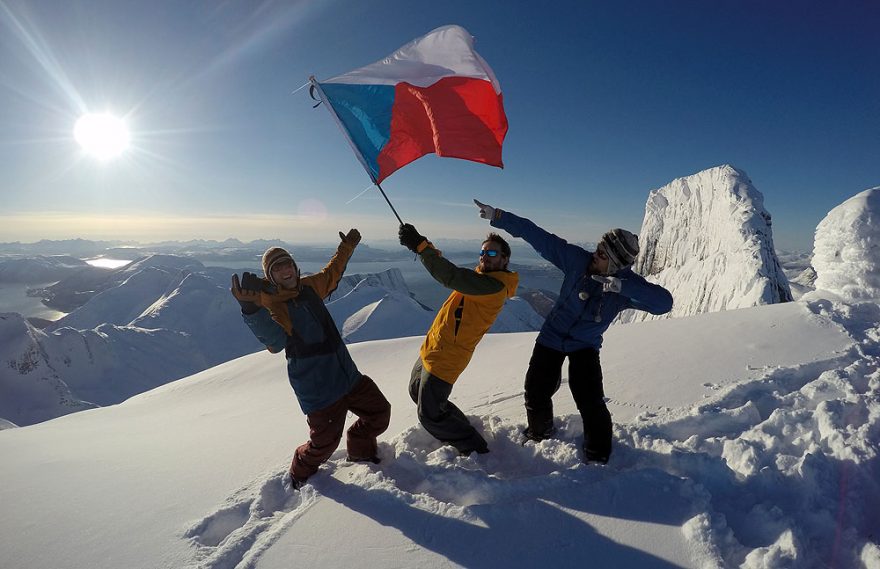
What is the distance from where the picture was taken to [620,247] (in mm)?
2824

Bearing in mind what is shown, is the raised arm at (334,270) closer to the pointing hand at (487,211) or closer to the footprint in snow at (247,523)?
the pointing hand at (487,211)

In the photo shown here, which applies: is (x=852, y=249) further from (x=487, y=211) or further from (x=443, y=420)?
(x=443, y=420)

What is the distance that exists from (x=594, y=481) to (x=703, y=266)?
3457cm

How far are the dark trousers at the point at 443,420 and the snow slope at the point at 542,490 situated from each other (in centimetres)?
12

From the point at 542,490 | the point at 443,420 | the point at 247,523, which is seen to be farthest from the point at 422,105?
the point at 247,523

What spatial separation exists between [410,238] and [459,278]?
1.74 ft

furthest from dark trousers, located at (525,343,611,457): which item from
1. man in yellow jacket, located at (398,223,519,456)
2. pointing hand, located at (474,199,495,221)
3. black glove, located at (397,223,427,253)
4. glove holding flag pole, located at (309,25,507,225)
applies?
glove holding flag pole, located at (309,25,507,225)

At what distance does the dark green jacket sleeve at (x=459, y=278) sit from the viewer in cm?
286

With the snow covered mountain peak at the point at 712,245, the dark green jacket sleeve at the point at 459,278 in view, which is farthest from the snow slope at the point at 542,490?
A: the snow covered mountain peak at the point at 712,245

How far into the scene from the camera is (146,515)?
9.20ft

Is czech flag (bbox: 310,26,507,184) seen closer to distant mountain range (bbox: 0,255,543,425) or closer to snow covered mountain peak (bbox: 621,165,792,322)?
snow covered mountain peak (bbox: 621,165,792,322)

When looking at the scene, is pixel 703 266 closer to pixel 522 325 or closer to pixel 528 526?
pixel 528 526

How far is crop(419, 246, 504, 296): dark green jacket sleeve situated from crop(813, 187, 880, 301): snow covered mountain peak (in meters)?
6.93

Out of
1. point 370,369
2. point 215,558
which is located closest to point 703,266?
Answer: point 370,369
